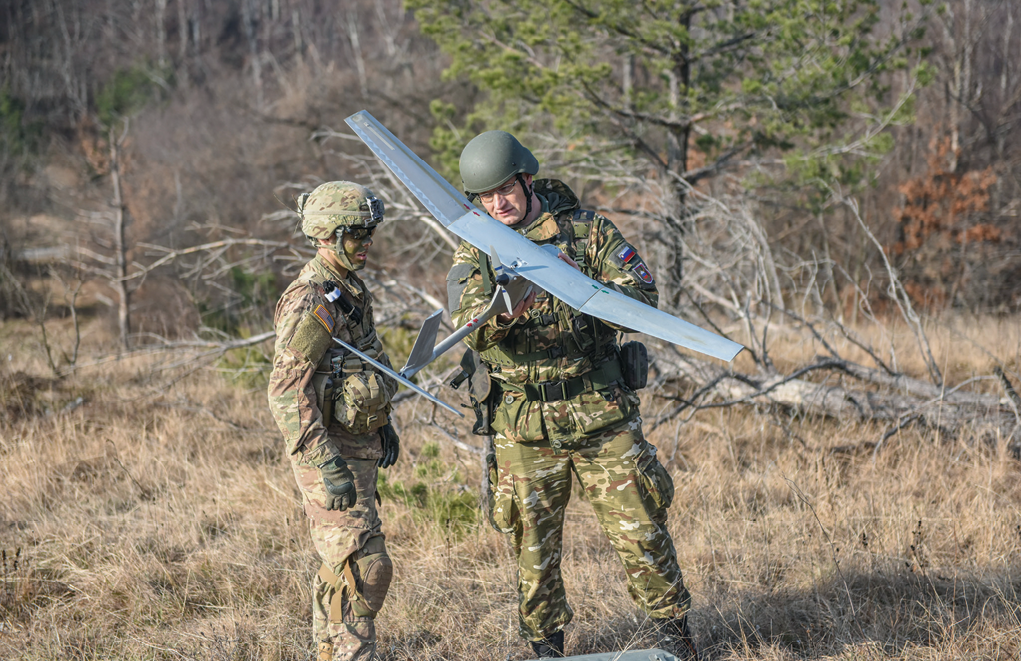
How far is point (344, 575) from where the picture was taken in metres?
2.57

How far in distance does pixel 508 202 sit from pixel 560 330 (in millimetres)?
525

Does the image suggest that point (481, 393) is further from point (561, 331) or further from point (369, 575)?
point (369, 575)

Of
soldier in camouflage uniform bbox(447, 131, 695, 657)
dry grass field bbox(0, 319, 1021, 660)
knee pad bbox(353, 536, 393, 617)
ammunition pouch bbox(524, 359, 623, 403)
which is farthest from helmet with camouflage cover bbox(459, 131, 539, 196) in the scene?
dry grass field bbox(0, 319, 1021, 660)

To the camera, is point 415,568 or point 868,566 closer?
point 868,566

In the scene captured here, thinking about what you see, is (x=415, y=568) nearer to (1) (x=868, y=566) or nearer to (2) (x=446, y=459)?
(2) (x=446, y=459)

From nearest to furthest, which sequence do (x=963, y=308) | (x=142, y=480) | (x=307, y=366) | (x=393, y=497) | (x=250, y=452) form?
(x=307, y=366), (x=393, y=497), (x=142, y=480), (x=250, y=452), (x=963, y=308)

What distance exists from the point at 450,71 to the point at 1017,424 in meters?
6.55

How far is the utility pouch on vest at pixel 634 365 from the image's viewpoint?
2822 millimetres

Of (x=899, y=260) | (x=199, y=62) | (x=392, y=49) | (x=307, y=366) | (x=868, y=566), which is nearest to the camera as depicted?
(x=307, y=366)

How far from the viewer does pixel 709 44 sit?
8117 mm

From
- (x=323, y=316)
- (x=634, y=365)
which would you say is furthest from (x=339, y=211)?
(x=634, y=365)

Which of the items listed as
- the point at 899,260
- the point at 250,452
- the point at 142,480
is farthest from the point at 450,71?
the point at 899,260

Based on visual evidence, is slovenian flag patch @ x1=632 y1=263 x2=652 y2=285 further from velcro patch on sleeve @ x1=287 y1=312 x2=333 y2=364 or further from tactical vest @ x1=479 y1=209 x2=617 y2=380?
velcro patch on sleeve @ x1=287 y1=312 x2=333 y2=364

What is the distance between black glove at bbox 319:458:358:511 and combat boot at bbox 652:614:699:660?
1315mm
